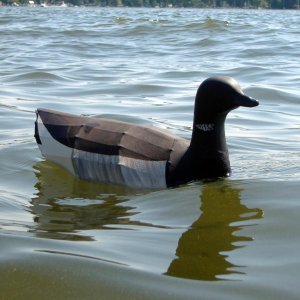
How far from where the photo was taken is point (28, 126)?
7.77 meters

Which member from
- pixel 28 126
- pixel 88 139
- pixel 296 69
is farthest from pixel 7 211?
pixel 296 69

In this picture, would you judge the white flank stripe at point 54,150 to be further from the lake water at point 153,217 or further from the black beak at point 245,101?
the black beak at point 245,101

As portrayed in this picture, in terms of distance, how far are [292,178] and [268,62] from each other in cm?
1032

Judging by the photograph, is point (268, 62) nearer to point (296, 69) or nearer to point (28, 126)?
point (296, 69)

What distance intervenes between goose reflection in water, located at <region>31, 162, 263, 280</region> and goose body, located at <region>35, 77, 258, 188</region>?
0.10 metres

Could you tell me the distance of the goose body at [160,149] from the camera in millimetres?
5203

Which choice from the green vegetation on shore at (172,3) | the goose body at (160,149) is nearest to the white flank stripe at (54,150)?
the goose body at (160,149)

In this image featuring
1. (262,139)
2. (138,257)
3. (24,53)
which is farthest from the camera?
(24,53)

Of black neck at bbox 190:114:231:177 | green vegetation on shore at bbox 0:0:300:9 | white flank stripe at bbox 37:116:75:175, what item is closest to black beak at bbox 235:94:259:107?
black neck at bbox 190:114:231:177

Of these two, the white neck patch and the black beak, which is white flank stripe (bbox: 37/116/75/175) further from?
the black beak

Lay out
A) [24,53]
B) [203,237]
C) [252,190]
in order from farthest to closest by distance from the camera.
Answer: [24,53] < [252,190] < [203,237]

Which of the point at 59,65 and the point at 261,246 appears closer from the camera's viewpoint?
the point at 261,246

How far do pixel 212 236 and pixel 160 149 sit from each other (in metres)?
1.35

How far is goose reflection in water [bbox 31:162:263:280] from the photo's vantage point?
11.7ft
